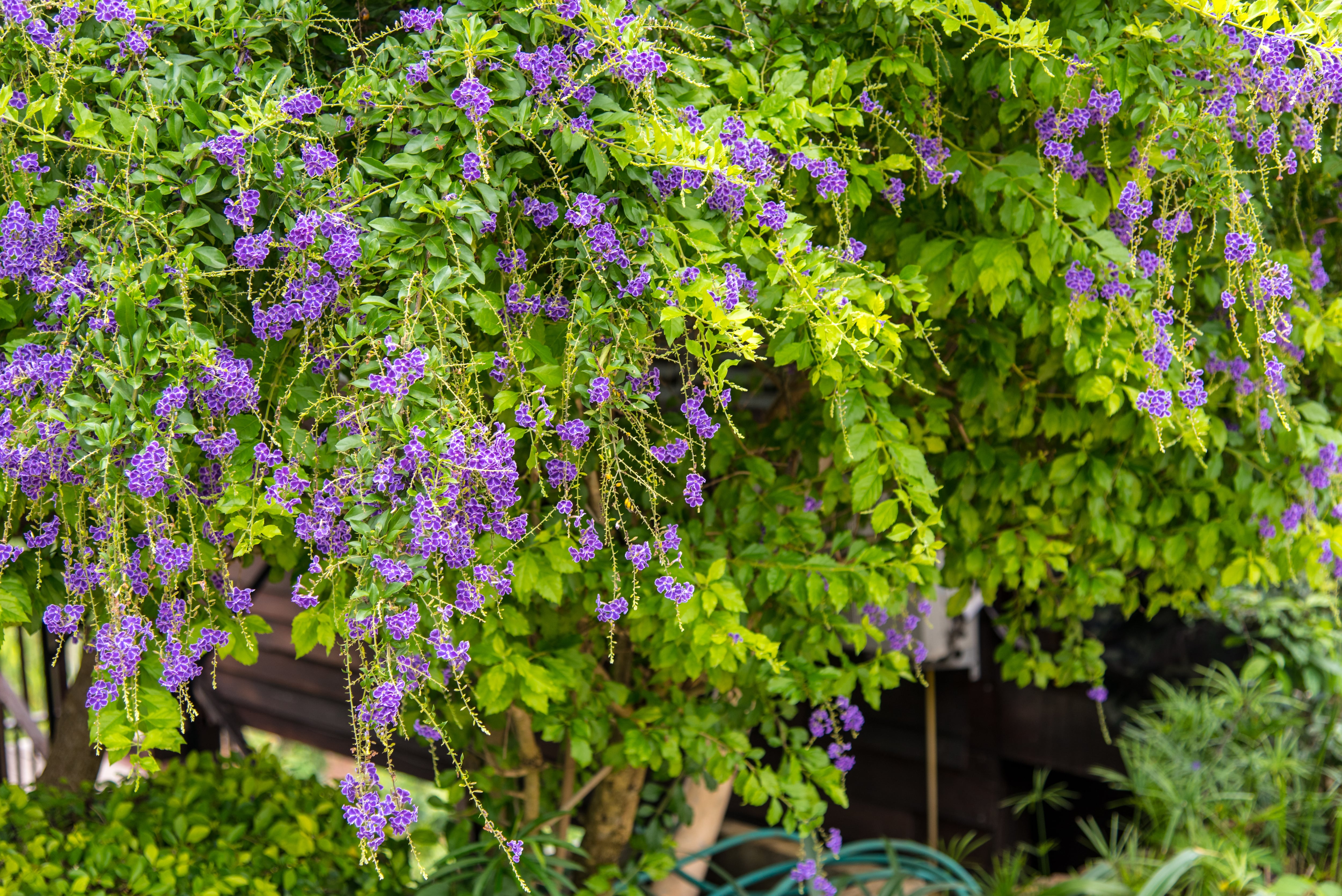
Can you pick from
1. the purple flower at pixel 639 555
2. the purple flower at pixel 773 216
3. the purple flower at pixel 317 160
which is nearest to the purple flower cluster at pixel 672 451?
the purple flower at pixel 639 555

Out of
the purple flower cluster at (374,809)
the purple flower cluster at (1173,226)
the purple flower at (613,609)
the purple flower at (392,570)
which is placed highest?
the purple flower cluster at (1173,226)

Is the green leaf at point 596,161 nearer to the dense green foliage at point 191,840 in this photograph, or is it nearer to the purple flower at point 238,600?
the purple flower at point 238,600

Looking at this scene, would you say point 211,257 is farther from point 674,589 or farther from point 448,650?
point 674,589

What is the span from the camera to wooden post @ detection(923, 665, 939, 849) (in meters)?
3.34

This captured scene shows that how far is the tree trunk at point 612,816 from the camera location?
2207 millimetres

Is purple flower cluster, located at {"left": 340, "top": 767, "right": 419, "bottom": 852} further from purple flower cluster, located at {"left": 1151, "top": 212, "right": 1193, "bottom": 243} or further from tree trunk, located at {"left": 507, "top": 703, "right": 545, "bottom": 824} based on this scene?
purple flower cluster, located at {"left": 1151, "top": 212, "right": 1193, "bottom": 243}

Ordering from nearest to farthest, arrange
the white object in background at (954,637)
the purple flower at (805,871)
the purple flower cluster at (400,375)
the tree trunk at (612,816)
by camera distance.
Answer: the purple flower cluster at (400,375), the purple flower at (805,871), the tree trunk at (612,816), the white object in background at (954,637)

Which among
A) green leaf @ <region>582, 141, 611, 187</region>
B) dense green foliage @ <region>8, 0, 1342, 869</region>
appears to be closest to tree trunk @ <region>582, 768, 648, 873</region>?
dense green foliage @ <region>8, 0, 1342, 869</region>

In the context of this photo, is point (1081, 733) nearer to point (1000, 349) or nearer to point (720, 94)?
point (1000, 349)

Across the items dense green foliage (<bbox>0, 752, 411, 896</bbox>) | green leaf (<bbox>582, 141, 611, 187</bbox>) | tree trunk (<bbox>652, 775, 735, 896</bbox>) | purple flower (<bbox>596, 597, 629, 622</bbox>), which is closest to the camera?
green leaf (<bbox>582, 141, 611, 187</bbox>)

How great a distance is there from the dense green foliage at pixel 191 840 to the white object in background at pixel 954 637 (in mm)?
1580

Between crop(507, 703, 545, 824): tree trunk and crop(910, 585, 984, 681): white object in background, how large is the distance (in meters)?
1.20

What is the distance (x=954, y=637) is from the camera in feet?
10.3

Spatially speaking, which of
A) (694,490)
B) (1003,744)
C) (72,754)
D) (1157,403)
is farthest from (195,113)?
(1003,744)
